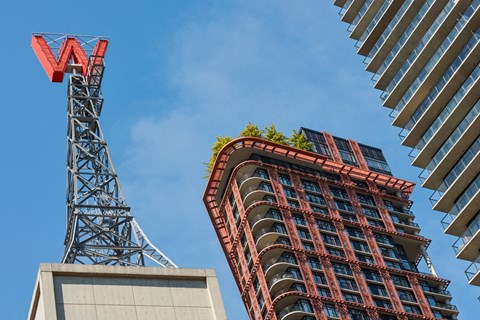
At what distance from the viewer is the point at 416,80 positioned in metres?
83.4

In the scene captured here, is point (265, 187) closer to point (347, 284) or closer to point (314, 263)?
point (314, 263)

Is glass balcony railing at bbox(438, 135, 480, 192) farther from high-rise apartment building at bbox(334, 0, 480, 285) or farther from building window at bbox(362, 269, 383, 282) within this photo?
building window at bbox(362, 269, 383, 282)

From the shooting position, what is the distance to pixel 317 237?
13875cm

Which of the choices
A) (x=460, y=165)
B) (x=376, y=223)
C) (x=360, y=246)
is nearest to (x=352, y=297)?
(x=360, y=246)

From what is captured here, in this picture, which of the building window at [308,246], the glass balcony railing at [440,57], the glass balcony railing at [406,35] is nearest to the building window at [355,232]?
the building window at [308,246]

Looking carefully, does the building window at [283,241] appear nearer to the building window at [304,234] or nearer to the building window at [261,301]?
the building window at [304,234]

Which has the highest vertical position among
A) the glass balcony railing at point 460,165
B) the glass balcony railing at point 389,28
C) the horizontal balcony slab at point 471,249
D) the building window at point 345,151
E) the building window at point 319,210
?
the building window at point 345,151

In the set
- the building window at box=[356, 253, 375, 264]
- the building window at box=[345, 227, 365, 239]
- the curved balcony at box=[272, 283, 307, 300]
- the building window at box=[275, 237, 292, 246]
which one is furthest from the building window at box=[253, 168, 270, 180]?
the curved balcony at box=[272, 283, 307, 300]

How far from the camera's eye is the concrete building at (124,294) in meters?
54.0

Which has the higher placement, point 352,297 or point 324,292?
point 324,292

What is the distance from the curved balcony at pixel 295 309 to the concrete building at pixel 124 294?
69.5 m

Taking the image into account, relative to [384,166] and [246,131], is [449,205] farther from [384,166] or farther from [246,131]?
[384,166]

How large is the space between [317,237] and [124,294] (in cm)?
8429

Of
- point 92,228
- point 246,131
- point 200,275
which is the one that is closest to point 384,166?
point 246,131
